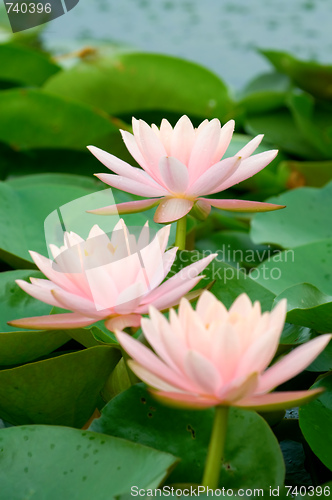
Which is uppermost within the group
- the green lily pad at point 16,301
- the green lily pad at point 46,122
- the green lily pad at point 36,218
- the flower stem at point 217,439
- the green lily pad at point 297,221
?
the flower stem at point 217,439

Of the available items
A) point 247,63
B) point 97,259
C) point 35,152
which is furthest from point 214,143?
point 247,63

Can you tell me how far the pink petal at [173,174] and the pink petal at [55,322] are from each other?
15 centimetres

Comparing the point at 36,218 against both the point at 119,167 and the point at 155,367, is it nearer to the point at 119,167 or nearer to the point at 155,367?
the point at 119,167

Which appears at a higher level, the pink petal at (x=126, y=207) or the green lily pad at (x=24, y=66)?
the pink petal at (x=126, y=207)

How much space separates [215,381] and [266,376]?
0.12 feet

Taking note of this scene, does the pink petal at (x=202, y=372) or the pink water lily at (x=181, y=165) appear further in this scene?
the pink water lily at (x=181, y=165)

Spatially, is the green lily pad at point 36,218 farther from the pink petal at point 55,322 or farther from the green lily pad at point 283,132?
the green lily pad at point 283,132

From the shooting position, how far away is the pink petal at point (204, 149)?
1.79 feet

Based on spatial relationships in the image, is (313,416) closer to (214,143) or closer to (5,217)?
(214,143)

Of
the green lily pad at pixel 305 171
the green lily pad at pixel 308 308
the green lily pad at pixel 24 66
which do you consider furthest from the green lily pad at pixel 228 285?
the green lily pad at pixel 24 66

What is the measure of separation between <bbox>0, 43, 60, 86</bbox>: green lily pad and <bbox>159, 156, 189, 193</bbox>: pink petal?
1.21 metres

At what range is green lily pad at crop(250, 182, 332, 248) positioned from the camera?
1.02 meters

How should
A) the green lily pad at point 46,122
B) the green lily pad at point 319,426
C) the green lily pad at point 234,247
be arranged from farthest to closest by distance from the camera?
the green lily pad at point 46,122 → the green lily pad at point 234,247 → the green lily pad at point 319,426

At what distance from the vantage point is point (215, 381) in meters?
0.38
